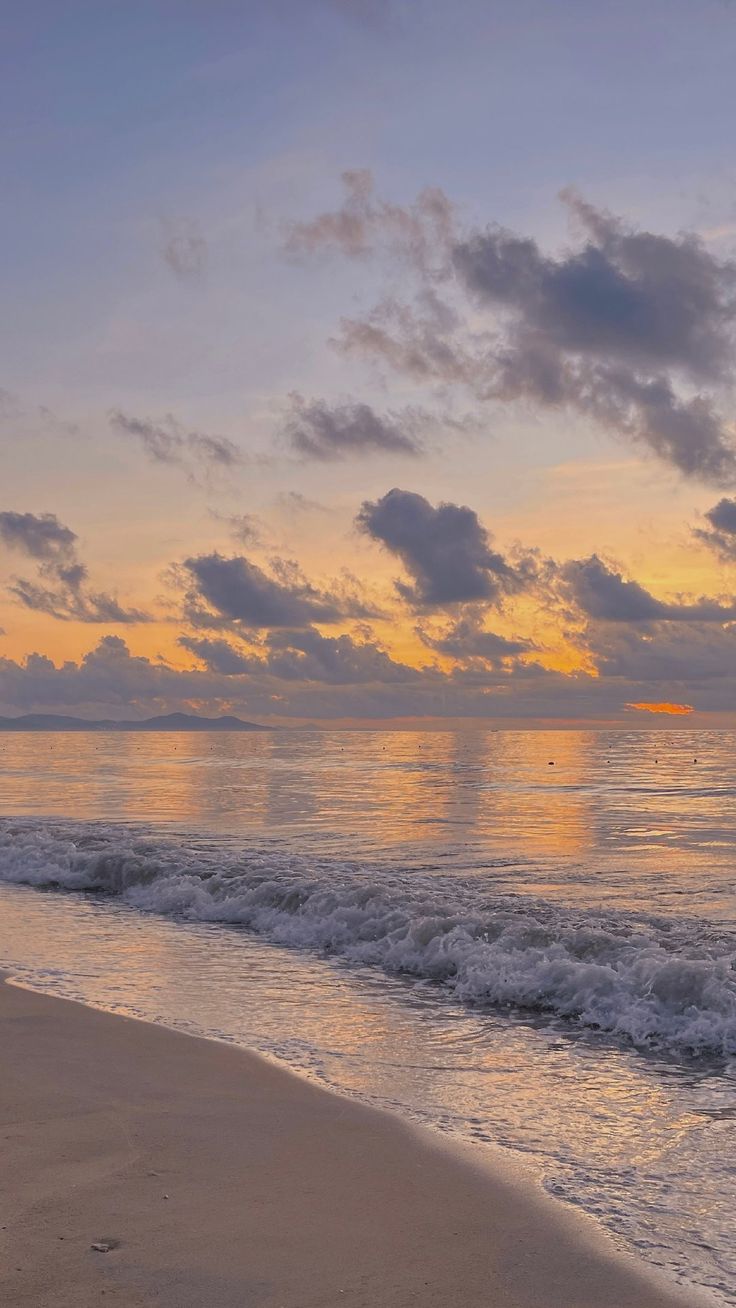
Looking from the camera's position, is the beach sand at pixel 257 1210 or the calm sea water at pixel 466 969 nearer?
the beach sand at pixel 257 1210

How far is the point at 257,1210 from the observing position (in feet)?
23.4

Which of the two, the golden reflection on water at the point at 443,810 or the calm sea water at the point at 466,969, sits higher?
the calm sea water at the point at 466,969

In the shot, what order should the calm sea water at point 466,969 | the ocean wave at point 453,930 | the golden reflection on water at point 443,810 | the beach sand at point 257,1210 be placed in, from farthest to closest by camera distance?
1. the golden reflection on water at point 443,810
2. the ocean wave at point 453,930
3. the calm sea water at point 466,969
4. the beach sand at point 257,1210

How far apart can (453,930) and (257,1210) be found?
1102 cm

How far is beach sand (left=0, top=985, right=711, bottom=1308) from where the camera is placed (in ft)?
19.7

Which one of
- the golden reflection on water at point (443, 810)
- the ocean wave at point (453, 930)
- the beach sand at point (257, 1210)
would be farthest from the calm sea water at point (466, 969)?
the beach sand at point (257, 1210)

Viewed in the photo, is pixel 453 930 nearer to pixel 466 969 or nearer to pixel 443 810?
pixel 466 969

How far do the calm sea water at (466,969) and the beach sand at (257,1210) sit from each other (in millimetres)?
643

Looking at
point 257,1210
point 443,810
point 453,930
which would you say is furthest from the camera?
point 443,810

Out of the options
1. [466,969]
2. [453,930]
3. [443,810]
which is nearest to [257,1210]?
[466,969]

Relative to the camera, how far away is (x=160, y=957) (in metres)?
17.2

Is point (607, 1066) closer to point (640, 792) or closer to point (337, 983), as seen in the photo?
point (337, 983)

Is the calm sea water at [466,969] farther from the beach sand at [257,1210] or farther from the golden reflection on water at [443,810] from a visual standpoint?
the beach sand at [257,1210]

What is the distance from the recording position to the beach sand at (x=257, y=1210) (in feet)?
19.7
